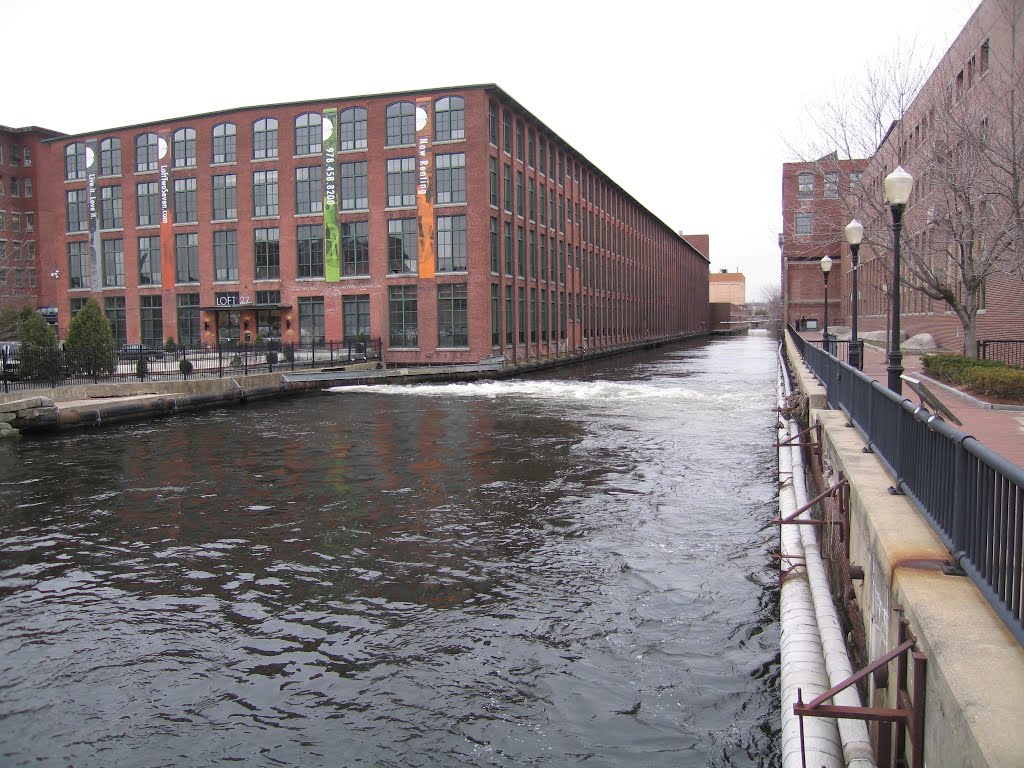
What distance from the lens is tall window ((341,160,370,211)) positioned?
48.9 metres

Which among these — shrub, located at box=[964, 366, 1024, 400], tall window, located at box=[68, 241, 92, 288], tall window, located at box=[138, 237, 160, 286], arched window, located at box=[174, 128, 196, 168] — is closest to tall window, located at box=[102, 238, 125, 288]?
tall window, located at box=[68, 241, 92, 288]

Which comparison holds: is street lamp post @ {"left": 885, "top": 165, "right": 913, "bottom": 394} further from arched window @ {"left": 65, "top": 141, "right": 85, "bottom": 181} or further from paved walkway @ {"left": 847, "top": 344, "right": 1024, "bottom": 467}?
arched window @ {"left": 65, "top": 141, "right": 85, "bottom": 181}

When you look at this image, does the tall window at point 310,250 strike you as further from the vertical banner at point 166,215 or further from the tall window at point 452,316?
the vertical banner at point 166,215

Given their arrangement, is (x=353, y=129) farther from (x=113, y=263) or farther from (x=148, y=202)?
(x=113, y=263)

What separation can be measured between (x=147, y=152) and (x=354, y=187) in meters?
15.7

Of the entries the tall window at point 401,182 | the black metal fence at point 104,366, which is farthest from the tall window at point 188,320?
the tall window at point 401,182

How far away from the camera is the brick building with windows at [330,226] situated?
47.2 meters

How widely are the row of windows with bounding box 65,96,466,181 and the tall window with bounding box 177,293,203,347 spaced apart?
27.6 ft

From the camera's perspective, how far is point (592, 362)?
60562 millimetres

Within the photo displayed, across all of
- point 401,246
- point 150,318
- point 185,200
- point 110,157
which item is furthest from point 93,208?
point 401,246

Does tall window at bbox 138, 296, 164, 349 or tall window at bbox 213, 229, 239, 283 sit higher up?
tall window at bbox 213, 229, 239, 283

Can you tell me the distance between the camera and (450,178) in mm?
47031

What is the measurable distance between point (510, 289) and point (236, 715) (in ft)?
148

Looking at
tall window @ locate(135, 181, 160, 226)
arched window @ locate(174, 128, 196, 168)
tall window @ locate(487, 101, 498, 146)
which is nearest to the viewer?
tall window @ locate(487, 101, 498, 146)
